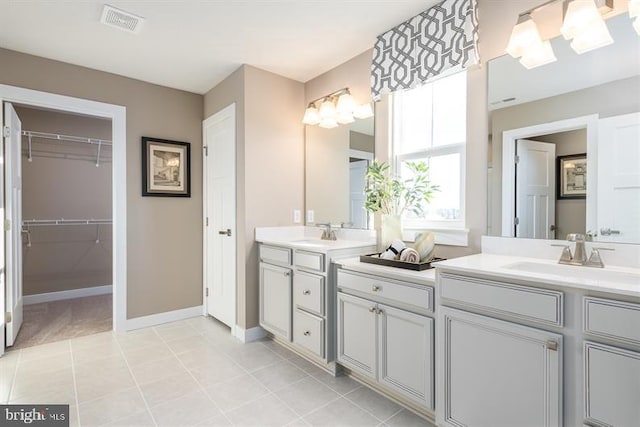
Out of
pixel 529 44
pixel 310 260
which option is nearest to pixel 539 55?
pixel 529 44

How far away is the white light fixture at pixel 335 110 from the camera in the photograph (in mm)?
2694

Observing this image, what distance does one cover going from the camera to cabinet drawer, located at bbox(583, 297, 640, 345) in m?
1.07

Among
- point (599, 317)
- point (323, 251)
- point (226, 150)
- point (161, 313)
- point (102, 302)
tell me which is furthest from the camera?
point (102, 302)

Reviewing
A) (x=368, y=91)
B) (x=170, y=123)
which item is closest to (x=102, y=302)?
(x=170, y=123)

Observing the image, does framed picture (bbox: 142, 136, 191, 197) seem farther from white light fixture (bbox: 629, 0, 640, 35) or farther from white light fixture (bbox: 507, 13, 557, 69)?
white light fixture (bbox: 629, 0, 640, 35)

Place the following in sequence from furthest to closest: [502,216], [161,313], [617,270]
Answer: [161,313] < [502,216] < [617,270]

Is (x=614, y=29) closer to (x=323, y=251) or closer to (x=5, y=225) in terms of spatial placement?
(x=323, y=251)

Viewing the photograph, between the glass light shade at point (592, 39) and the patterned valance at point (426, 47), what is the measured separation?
0.48 metres

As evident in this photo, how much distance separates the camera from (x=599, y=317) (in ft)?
3.75

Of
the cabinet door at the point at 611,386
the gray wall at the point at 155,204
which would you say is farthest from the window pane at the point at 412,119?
the gray wall at the point at 155,204

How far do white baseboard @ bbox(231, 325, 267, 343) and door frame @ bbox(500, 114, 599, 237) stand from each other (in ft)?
6.99

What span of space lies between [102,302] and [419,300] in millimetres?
4108

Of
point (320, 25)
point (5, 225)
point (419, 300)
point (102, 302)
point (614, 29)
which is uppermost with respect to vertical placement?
point (320, 25)

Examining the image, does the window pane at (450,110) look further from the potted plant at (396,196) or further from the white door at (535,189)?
the white door at (535,189)
